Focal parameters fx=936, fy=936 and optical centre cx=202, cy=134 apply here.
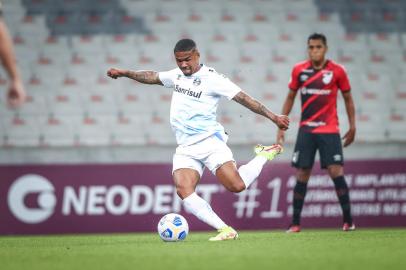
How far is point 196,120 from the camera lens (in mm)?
9227

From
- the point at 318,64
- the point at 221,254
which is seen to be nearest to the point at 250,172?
the point at 318,64

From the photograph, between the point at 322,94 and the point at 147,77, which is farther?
the point at 322,94

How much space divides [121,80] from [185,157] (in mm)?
6973

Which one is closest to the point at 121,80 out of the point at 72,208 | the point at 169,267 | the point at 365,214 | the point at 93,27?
the point at 93,27

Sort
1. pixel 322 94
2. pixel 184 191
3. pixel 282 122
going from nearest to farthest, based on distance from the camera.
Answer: pixel 282 122 < pixel 184 191 < pixel 322 94

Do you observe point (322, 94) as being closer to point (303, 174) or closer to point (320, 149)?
point (320, 149)

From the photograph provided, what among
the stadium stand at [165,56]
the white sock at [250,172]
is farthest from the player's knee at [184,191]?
the stadium stand at [165,56]

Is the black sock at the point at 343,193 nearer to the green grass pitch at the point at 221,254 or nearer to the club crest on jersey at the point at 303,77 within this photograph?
the club crest on jersey at the point at 303,77

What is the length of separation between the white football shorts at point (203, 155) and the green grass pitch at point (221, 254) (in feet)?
2.69

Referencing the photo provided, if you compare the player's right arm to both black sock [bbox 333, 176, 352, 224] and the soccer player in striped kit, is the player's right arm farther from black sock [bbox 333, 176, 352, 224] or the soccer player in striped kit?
black sock [bbox 333, 176, 352, 224]

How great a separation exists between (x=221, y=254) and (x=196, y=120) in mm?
2353

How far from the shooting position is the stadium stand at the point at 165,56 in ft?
50.1

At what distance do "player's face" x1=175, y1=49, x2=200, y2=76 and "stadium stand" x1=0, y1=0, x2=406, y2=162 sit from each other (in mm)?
5907

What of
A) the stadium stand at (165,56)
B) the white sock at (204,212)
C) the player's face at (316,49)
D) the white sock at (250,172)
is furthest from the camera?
the stadium stand at (165,56)
